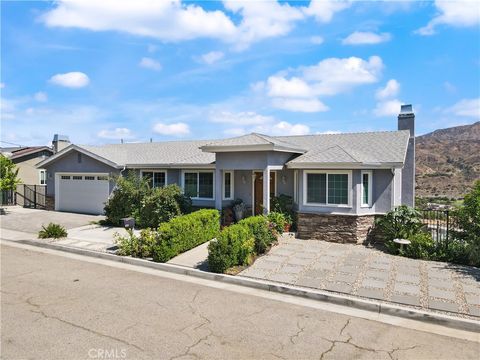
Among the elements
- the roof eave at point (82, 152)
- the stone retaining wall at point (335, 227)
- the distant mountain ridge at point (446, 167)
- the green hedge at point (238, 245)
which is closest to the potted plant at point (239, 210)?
the stone retaining wall at point (335, 227)

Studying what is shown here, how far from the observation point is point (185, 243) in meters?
11.6

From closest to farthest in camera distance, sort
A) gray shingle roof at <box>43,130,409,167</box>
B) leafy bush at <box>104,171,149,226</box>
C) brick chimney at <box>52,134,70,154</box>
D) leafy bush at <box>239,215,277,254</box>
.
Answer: leafy bush at <box>239,215,277,254</box>, gray shingle roof at <box>43,130,409,167</box>, leafy bush at <box>104,171,149,226</box>, brick chimney at <box>52,134,70,154</box>

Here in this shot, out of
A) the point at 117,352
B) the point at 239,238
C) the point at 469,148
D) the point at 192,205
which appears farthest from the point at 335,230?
the point at 469,148

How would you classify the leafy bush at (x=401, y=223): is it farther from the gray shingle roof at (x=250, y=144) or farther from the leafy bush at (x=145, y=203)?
the leafy bush at (x=145, y=203)

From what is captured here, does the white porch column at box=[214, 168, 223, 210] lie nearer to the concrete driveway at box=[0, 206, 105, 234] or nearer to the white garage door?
the concrete driveway at box=[0, 206, 105, 234]

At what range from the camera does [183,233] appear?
1151cm

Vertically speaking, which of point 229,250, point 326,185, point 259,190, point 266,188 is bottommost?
point 229,250

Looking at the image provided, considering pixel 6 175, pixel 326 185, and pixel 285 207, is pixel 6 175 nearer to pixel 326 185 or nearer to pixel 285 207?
pixel 285 207

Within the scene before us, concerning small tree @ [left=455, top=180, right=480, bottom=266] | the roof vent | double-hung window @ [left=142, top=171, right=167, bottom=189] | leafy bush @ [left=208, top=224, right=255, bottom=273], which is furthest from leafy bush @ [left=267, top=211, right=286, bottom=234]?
the roof vent

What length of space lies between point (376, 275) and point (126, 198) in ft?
40.0

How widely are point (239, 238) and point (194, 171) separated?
26.6 ft

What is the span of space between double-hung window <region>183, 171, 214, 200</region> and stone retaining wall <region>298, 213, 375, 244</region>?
5143mm

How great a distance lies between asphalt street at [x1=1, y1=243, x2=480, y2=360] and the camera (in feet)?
18.2

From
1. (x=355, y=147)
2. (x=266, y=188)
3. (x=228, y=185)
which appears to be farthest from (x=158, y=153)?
(x=355, y=147)
